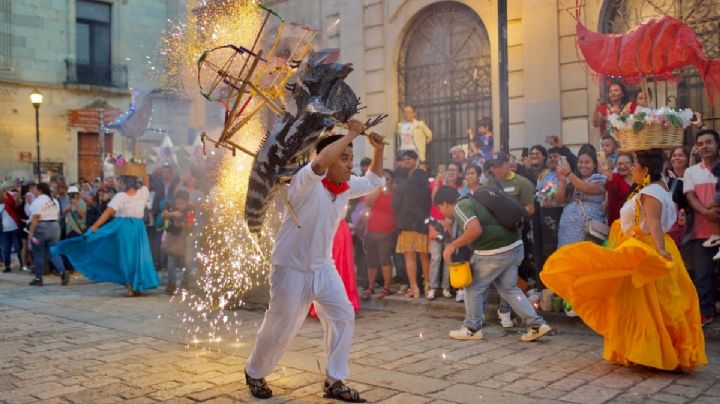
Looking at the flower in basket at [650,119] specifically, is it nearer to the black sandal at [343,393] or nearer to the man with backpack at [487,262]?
the man with backpack at [487,262]

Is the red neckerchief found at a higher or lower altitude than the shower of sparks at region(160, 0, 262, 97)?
lower

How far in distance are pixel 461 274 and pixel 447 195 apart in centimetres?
212

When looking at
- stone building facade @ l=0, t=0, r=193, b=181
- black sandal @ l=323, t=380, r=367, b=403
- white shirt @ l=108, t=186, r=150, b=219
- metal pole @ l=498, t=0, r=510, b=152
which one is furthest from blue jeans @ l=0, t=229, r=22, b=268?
black sandal @ l=323, t=380, r=367, b=403

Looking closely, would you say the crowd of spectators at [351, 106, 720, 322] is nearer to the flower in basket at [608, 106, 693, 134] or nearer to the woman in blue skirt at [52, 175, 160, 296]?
the flower in basket at [608, 106, 693, 134]

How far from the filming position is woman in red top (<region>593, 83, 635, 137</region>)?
9.78m

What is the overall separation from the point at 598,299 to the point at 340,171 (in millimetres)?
2651

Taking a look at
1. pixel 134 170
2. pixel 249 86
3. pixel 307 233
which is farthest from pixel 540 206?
pixel 134 170

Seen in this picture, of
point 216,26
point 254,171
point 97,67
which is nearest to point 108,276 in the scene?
point 216,26

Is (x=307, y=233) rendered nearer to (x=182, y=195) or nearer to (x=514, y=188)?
(x=514, y=188)

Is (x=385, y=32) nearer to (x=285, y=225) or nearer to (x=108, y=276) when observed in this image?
(x=108, y=276)

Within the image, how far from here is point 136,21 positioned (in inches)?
1180

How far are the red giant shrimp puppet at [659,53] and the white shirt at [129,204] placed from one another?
760 cm

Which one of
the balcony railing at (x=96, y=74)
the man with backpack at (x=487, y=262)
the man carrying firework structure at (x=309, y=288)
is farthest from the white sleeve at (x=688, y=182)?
the balcony railing at (x=96, y=74)

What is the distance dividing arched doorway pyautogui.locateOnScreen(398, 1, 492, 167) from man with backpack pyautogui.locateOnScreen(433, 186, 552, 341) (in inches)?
267
